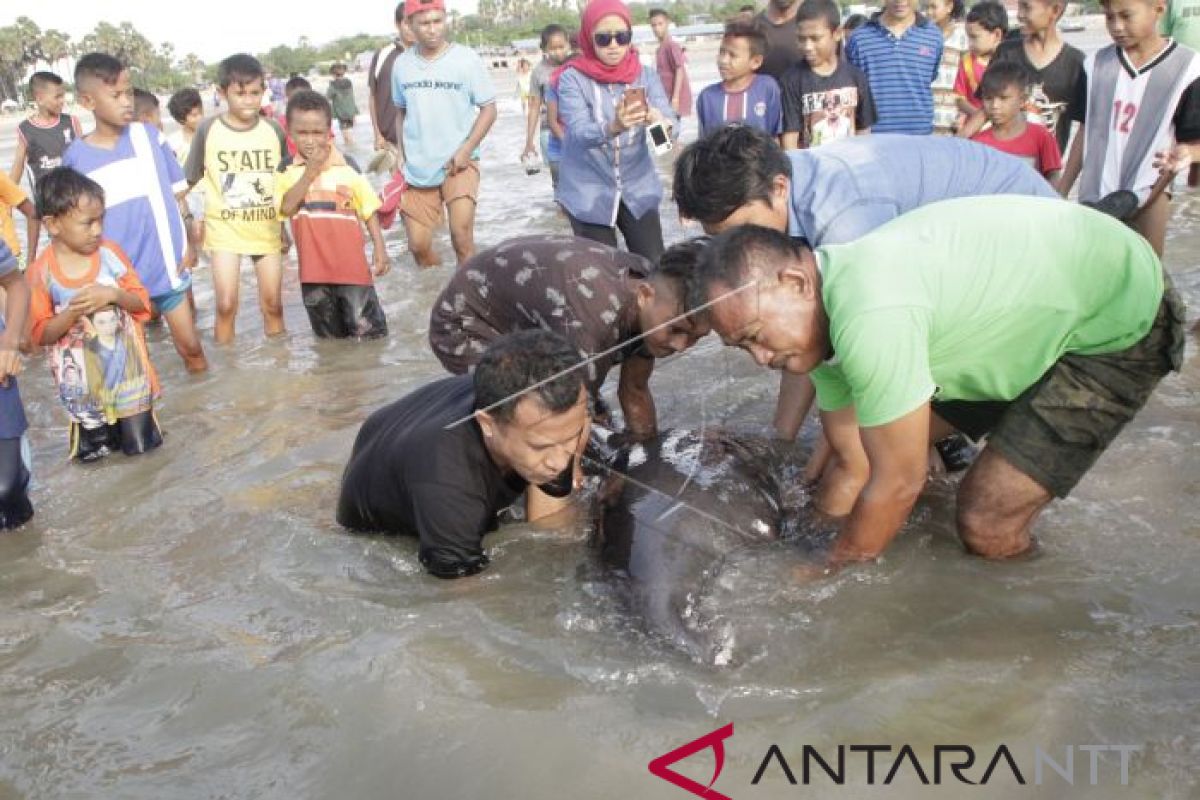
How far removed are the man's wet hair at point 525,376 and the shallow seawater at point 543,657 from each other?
664 millimetres

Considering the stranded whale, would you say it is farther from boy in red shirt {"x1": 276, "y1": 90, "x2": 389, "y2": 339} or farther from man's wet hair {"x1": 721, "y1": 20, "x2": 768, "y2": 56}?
boy in red shirt {"x1": 276, "y1": 90, "x2": 389, "y2": 339}

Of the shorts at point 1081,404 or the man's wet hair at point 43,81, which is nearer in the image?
the shorts at point 1081,404

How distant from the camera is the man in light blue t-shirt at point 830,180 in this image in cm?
291

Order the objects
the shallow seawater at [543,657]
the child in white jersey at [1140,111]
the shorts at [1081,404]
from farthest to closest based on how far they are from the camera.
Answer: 1. the child in white jersey at [1140,111]
2. the shorts at [1081,404]
3. the shallow seawater at [543,657]

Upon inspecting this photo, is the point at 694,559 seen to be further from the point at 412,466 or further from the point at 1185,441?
the point at 1185,441

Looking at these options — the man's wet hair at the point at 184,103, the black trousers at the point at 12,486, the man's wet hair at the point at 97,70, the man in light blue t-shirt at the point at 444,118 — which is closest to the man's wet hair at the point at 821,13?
the man in light blue t-shirt at the point at 444,118

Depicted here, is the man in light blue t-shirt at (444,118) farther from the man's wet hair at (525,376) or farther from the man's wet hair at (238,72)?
the man's wet hair at (525,376)

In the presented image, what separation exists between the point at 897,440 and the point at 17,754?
7.57ft

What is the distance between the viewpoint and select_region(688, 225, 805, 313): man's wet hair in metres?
2.36

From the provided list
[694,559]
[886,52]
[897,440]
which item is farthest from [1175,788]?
[886,52]

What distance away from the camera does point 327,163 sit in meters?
5.90

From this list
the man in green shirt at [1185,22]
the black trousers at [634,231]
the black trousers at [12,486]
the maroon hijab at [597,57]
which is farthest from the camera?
the black trousers at [634,231]

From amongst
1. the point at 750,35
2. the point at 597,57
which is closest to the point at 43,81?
the point at 597,57

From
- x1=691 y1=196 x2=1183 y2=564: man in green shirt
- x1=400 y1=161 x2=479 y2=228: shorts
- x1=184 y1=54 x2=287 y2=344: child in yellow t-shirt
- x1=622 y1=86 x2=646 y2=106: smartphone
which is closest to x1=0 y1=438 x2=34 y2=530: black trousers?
x1=184 y1=54 x2=287 y2=344: child in yellow t-shirt
